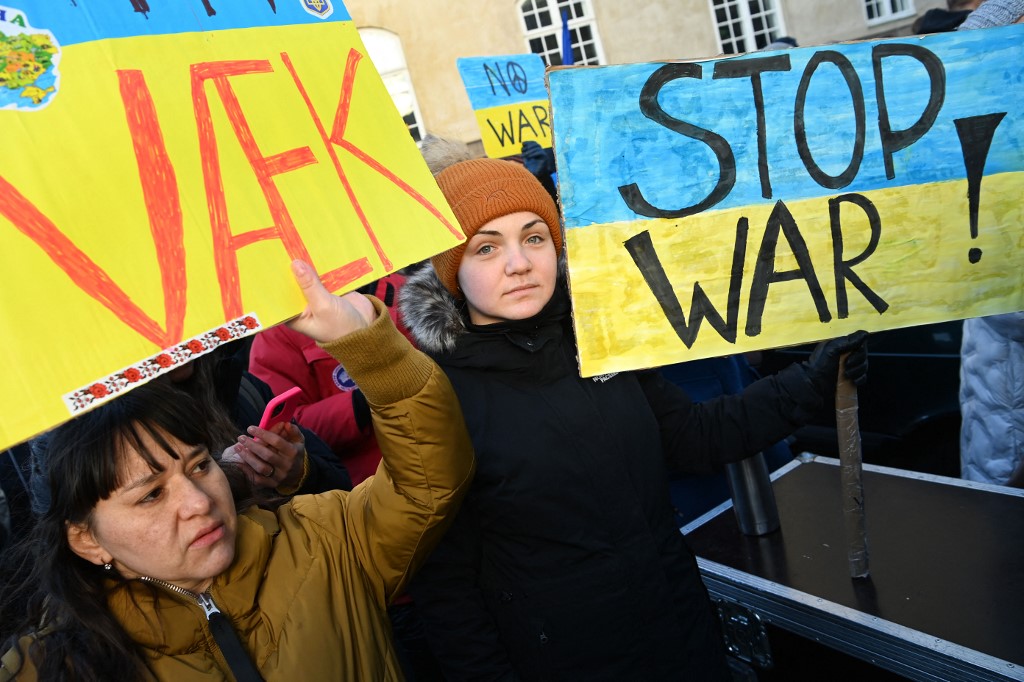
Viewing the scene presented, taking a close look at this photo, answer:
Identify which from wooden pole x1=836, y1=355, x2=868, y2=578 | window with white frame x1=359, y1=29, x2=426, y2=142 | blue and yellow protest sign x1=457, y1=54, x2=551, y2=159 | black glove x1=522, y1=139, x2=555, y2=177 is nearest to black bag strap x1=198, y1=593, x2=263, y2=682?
wooden pole x1=836, y1=355, x2=868, y2=578

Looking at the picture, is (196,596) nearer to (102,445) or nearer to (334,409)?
(102,445)

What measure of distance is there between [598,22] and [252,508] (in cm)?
1749

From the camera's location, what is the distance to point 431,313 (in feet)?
5.83

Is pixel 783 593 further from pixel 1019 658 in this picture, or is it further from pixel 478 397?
pixel 478 397

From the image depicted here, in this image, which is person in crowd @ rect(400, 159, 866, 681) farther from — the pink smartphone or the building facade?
the building facade

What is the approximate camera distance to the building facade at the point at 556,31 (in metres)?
16.1

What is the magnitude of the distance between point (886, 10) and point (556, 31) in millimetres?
7659

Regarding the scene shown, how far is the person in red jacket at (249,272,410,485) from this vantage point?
7.34 feet

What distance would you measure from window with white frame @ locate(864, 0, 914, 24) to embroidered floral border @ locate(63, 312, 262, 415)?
1943 cm

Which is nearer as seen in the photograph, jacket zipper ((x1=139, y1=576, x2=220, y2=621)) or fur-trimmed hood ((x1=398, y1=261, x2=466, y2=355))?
jacket zipper ((x1=139, y1=576, x2=220, y2=621))

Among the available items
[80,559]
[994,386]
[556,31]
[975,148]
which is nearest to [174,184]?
[80,559]

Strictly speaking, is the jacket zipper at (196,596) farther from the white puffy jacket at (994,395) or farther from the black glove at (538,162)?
the black glove at (538,162)

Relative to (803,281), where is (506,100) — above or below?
above

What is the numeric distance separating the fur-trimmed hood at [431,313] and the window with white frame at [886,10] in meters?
18.7
